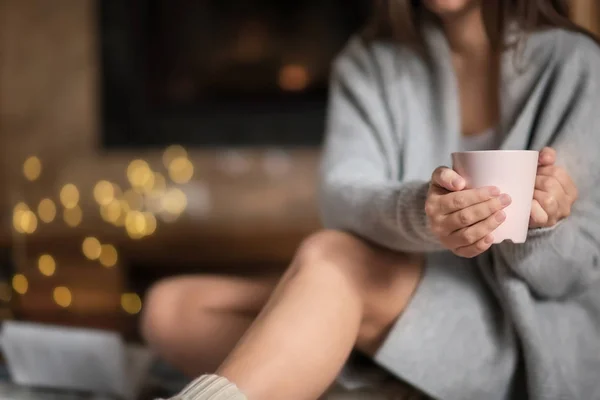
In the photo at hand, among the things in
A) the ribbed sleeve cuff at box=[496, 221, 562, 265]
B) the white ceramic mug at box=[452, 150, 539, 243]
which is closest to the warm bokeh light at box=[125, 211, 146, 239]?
the ribbed sleeve cuff at box=[496, 221, 562, 265]

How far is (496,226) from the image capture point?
0.63 m

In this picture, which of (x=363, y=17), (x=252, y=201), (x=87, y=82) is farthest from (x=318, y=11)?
(x=87, y=82)

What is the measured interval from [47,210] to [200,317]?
163 centimetres

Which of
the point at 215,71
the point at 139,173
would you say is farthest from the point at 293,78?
the point at 139,173

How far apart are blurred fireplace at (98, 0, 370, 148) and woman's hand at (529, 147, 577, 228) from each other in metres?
1.53

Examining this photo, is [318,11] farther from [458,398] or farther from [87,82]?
[458,398]

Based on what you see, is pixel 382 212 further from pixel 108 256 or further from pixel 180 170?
pixel 180 170

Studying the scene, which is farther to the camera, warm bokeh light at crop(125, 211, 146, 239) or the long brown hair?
warm bokeh light at crop(125, 211, 146, 239)

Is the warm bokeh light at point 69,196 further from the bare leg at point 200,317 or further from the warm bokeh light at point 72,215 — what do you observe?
the bare leg at point 200,317

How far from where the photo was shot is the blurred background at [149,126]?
6.98 ft

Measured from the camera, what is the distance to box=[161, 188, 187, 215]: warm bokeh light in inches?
90.6

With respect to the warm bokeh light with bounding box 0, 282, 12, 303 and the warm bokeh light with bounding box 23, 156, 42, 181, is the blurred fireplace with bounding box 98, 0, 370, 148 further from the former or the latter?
the warm bokeh light with bounding box 0, 282, 12, 303

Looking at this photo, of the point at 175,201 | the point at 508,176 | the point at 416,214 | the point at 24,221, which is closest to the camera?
the point at 508,176

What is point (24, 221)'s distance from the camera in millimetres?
2189
